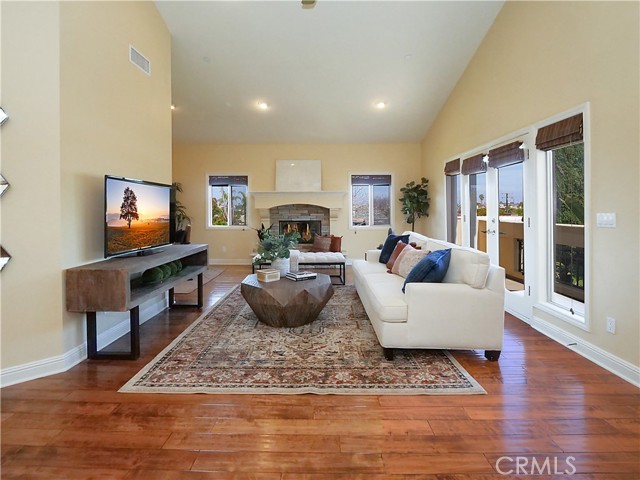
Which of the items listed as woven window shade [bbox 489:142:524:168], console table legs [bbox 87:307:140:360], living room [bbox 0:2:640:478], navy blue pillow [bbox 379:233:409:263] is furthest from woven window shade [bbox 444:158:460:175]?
console table legs [bbox 87:307:140:360]

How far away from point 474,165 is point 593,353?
2.98 m

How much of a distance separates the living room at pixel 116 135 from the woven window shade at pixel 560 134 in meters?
0.10

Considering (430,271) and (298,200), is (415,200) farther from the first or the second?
(430,271)

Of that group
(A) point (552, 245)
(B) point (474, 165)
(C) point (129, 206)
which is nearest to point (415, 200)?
(B) point (474, 165)

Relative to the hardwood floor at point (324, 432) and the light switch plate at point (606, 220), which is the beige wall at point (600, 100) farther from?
the hardwood floor at point (324, 432)

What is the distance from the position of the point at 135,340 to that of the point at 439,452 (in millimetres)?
2350

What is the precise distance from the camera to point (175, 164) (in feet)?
25.9

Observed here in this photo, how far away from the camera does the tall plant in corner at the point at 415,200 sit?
23.9ft

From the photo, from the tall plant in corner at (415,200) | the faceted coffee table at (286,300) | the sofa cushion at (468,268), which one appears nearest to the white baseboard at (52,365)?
the faceted coffee table at (286,300)

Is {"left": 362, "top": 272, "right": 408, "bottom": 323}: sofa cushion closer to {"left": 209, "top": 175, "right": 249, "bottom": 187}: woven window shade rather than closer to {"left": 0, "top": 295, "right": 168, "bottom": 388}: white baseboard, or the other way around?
{"left": 0, "top": 295, "right": 168, "bottom": 388}: white baseboard

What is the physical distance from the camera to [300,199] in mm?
7770

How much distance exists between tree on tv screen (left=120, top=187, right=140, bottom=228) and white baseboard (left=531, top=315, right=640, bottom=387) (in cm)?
409

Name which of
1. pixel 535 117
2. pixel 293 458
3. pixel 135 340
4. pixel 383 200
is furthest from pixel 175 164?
pixel 293 458

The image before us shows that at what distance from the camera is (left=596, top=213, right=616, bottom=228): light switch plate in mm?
2619
